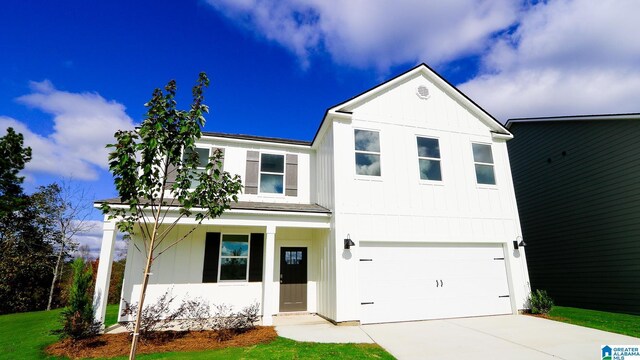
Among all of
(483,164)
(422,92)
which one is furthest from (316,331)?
(422,92)

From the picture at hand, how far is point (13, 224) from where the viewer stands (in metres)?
15.6

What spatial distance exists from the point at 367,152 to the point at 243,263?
5.95 meters

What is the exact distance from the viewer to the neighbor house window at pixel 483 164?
36.5 feet

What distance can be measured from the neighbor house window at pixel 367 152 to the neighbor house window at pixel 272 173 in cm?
346

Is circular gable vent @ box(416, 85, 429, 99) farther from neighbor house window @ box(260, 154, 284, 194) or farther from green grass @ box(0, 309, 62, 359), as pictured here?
green grass @ box(0, 309, 62, 359)

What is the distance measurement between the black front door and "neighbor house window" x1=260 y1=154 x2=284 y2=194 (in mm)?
2391

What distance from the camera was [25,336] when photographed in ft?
25.9

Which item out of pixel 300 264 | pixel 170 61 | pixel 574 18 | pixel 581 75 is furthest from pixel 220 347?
pixel 581 75

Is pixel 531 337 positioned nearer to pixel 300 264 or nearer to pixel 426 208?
pixel 426 208

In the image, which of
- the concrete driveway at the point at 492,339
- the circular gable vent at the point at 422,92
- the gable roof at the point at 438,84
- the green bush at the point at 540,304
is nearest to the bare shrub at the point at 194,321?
the concrete driveway at the point at 492,339

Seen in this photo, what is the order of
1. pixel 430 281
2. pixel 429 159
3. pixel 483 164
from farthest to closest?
pixel 483 164
pixel 429 159
pixel 430 281

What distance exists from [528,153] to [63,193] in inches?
1011

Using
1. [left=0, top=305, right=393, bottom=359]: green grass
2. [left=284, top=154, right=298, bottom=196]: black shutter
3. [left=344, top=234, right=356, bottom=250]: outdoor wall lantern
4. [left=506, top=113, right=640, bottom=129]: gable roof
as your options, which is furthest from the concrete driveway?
[left=506, top=113, right=640, bottom=129]: gable roof

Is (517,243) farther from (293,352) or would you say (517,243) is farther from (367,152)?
(293,352)
